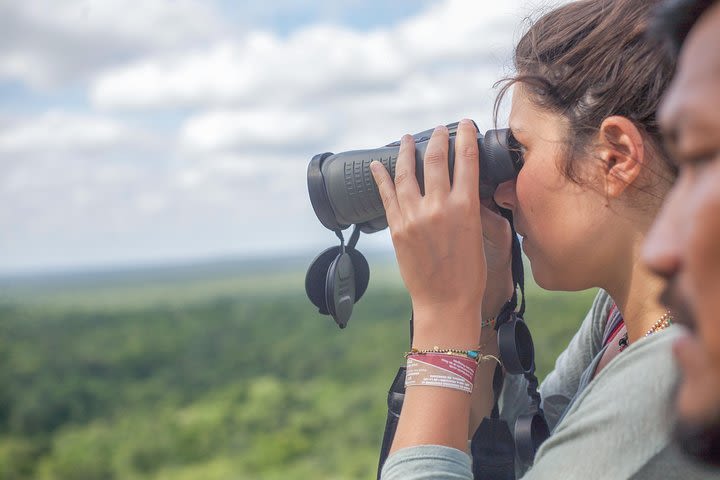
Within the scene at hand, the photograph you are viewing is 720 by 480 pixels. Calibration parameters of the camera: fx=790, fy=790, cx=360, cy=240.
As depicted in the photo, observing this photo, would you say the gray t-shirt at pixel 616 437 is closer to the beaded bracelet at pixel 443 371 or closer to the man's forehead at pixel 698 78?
the beaded bracelet at pixel 443 371

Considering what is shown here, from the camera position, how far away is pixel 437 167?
3.71 ft

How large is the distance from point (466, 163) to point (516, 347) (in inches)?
13.7

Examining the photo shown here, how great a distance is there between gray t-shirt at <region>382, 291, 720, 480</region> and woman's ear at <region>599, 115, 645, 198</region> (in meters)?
0.21

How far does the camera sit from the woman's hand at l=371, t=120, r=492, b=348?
108 cm

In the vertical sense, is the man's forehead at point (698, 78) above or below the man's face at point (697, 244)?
above

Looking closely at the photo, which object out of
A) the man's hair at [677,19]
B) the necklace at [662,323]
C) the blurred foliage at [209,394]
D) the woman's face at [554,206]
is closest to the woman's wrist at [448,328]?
the woman's face at [554,206]

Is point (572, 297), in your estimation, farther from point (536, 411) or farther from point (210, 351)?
point (536, 411)

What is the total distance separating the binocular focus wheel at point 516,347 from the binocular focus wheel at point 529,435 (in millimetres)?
110

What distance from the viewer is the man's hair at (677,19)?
485 millimetres

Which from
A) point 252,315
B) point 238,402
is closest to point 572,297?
point 238,402

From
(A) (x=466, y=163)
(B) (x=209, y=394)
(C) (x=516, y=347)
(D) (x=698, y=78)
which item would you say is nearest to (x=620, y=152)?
(A) (x=466, y=163)

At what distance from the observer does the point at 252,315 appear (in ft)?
81.2

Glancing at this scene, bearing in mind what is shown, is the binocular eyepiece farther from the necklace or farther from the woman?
the necklace

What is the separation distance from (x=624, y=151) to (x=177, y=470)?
11.7 metres
